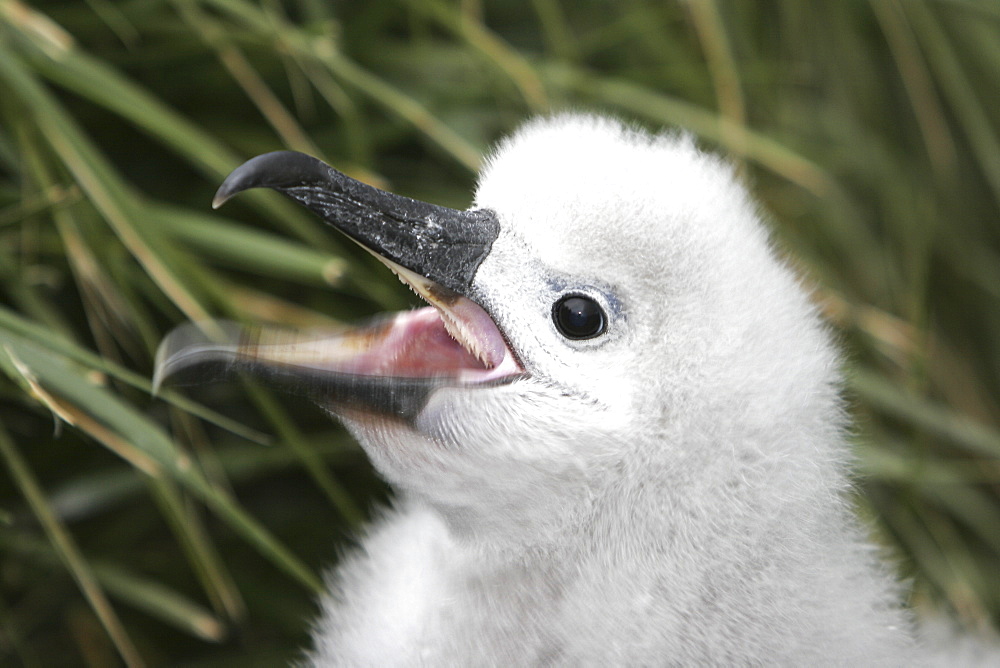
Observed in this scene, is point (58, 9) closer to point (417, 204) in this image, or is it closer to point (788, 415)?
point (417, 204)

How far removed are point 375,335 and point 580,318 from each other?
0.20 m

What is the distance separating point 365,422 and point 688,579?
32cm

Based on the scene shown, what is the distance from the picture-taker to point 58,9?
4.53 ft

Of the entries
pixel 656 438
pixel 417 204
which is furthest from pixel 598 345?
pixel 417 204

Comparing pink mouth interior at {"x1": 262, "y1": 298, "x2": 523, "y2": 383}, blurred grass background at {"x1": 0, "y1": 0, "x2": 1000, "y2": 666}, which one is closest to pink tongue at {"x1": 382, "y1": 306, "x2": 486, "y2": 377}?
pink mouth interior at {"x1": 262, "y1": 298, "x2": 523, "y2": 383}

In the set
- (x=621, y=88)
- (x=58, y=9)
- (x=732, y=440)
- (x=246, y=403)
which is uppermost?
(x=621, y=88)

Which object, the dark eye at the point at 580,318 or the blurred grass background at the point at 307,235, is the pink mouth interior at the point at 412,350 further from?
the blurred grass background at the point at 307,235

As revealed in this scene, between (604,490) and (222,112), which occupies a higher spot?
(222,112)

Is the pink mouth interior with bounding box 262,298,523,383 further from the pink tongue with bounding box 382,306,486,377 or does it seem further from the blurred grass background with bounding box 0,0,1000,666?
the blurred grass background with bounding box 0,0,1000,666

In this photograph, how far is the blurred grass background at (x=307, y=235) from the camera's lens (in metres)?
1.15

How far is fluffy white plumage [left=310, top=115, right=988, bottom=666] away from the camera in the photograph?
82 cm

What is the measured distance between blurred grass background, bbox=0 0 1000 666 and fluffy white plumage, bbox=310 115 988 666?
0.30 meters

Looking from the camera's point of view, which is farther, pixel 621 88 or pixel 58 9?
pixel 621 88

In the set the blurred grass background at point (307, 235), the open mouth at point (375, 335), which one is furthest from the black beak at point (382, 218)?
the blurred grass background at point (307, 235)
